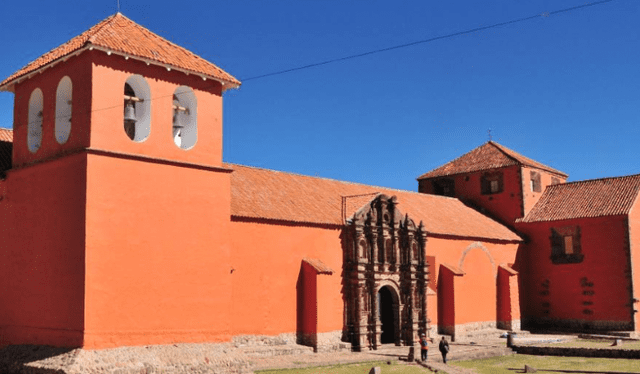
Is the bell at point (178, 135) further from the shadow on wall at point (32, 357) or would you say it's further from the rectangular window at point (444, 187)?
the rectangular window at point (444, 187)

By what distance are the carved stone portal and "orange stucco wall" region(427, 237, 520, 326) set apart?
1.85 m

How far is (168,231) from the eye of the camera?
1864 centimetres

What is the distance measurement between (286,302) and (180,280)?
19.1 feet

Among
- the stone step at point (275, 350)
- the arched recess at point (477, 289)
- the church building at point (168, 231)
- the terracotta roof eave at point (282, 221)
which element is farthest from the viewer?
the arched recess at point (477, 289)

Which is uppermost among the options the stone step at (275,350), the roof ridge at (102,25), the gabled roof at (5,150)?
the roof ridge at (102,25)

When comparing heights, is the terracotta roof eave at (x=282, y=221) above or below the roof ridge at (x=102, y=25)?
below

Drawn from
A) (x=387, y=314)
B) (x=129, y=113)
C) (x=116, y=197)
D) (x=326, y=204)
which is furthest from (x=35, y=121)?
(x=387, y=314)

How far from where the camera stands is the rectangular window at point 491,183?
38062 millimetres

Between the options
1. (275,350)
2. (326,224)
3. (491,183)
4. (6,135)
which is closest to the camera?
(275,350)

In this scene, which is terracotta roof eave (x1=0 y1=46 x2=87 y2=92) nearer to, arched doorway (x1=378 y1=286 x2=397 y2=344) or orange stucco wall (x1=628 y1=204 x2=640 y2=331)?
arched doorway (x1=378 y1=286 x2=397 y2=344)

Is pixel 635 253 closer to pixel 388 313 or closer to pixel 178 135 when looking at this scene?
pixel 388 313

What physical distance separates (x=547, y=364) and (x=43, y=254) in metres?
17.1

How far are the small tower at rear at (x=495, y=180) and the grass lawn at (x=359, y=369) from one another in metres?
17.4

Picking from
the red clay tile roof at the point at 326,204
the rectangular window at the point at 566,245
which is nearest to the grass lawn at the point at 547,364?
the red clay tile roof at the point at 326,204
